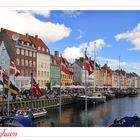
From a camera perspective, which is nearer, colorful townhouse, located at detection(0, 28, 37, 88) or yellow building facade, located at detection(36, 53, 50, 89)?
colorful townhouse, located at detection(0, 28, 37, 88)

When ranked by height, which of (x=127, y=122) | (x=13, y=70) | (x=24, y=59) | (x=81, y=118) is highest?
(x=24, y=59)

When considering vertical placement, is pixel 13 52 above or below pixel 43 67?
above

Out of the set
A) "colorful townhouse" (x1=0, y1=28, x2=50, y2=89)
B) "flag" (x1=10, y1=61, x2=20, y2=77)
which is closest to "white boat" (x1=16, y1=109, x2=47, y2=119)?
"colorful townhouse" (x1=0, y1=28, x2=50, y2=89)

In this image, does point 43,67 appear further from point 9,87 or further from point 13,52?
point 9,87

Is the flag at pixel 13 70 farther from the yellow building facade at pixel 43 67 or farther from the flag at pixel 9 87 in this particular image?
the yellow building facade at pixel 43 67

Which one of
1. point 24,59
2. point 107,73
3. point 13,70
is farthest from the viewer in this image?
point 107,73

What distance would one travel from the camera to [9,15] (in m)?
3.05
